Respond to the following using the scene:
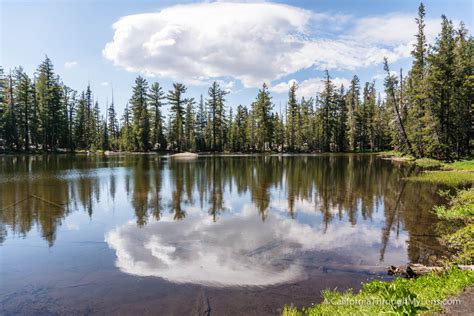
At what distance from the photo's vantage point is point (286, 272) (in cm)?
793

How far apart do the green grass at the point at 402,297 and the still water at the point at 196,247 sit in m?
1.09

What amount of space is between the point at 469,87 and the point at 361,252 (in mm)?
44102

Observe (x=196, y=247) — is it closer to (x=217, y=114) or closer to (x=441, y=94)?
(x=441, y=94)

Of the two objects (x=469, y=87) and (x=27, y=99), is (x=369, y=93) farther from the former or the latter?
(x=27, y=99)

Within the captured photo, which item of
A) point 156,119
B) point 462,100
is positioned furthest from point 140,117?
point 462,100

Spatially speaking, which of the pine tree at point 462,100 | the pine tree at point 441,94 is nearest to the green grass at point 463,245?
the pine tree at point 441,94

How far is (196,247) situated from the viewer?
32.7 ft

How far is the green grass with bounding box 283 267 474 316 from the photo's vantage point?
15.0ft

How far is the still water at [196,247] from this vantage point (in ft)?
21.9

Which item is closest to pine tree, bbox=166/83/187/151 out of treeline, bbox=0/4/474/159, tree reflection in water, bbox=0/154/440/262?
treeline, bbox=0/4/474/159

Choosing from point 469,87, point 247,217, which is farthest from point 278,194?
point 469,87

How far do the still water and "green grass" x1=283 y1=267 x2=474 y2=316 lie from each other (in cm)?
109

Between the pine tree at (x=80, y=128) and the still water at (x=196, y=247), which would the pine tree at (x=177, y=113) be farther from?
the still water at (x=196, y=247)

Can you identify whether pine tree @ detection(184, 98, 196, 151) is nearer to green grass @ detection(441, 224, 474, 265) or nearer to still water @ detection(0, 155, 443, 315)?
still water @ detection(0, 155, 443, 315)
